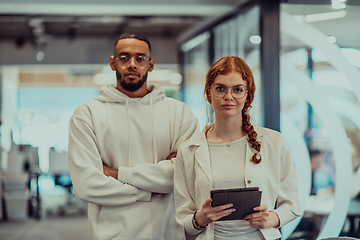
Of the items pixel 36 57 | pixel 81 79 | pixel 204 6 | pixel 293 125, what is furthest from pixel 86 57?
pixel 293 125

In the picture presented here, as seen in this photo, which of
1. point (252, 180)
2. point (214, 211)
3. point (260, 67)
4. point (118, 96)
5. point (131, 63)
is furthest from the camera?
point (260, 67)

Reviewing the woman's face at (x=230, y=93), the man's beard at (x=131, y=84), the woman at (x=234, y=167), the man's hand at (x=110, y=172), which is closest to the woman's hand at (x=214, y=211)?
the woman at (x=234, y=167)

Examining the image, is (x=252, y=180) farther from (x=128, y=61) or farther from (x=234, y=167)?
(x=128, y=61)

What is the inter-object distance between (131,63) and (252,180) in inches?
31.7

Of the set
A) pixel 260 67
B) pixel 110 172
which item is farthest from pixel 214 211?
pixel 260 67

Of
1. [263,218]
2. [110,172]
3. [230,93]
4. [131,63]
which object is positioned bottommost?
[263,218]

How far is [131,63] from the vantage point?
1.93 meters

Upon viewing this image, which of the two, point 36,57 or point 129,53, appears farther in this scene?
point 36,57

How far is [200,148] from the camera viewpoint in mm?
1653

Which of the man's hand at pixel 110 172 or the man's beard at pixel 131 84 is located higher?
the man's beard at pixel 131 84

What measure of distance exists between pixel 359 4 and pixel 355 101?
80cm

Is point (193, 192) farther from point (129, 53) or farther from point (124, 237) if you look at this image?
point (129, 53)

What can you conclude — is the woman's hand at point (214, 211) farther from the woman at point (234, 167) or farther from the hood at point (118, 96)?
the hood at point (118, 96)

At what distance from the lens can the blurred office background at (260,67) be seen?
3.51 meters
